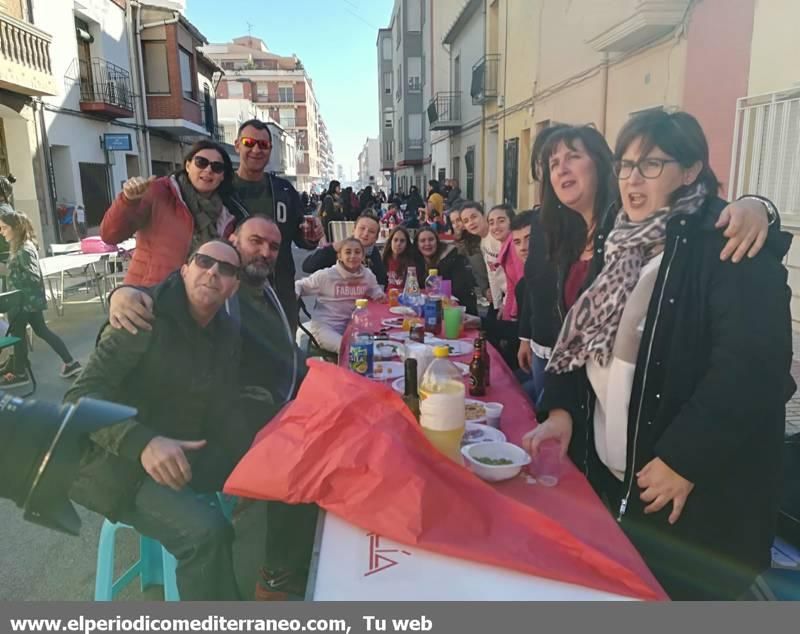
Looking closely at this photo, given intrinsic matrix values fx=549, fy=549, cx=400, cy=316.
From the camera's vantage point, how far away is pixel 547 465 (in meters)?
1.67

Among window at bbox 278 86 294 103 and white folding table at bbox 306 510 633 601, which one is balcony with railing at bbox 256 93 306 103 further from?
Answer: white folding table at bbox 306 510 633 601

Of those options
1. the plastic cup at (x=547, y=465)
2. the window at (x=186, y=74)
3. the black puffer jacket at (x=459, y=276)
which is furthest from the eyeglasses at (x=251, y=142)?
the window at (x=186, y=74)

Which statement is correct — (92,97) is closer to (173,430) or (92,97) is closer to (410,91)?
(173,430)

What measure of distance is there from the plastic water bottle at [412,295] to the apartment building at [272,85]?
2238cm

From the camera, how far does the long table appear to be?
119 cm

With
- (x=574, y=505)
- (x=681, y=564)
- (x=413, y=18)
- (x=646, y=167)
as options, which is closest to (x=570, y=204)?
(x=646, y=167)

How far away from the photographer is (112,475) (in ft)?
5.68

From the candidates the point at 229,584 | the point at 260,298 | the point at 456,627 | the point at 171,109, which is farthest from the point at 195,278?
the point at 171,109

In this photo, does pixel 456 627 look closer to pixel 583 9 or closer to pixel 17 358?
pixel 17 358

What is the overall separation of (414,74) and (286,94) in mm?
20337

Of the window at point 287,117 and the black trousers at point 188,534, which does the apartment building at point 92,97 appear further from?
the window at point 287,117

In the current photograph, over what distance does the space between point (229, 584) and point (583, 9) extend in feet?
Answer: 32.8

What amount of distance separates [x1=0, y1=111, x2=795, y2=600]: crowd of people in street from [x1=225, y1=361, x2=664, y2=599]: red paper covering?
39 cm

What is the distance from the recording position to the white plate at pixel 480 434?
6.10 ft
